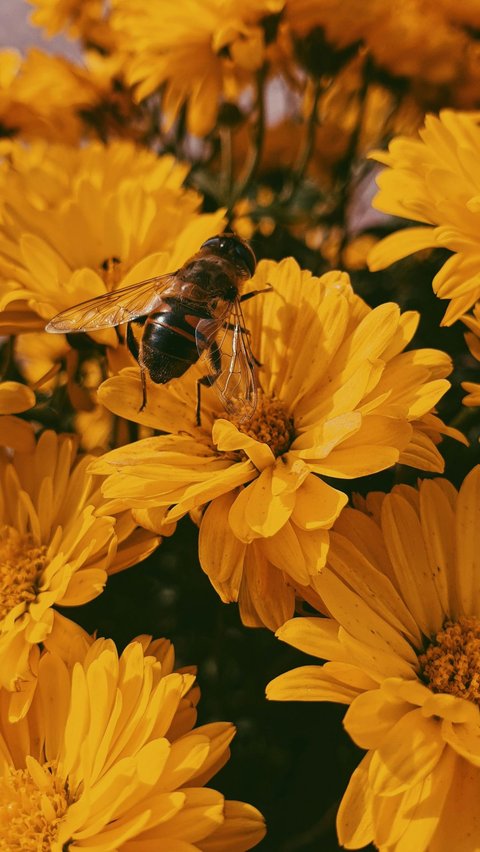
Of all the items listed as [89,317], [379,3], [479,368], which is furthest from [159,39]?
[479,368]

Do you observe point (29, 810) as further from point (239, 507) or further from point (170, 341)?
point (170, 341)

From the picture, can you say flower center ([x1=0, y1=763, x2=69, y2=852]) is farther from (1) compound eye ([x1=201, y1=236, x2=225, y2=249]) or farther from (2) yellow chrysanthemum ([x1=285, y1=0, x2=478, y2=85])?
(2) yellow chrysanthemum ([x1=285, y1=0, x2=478, y2=85])

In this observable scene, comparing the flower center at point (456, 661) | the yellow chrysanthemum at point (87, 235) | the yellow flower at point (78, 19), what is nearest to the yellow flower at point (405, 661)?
the flower center at point (456, 661)

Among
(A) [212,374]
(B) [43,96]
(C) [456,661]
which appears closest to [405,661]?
(C) [456,661]

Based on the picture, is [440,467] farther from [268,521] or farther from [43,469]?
[43,469]

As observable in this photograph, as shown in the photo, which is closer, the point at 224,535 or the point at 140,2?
the point at 224,535
